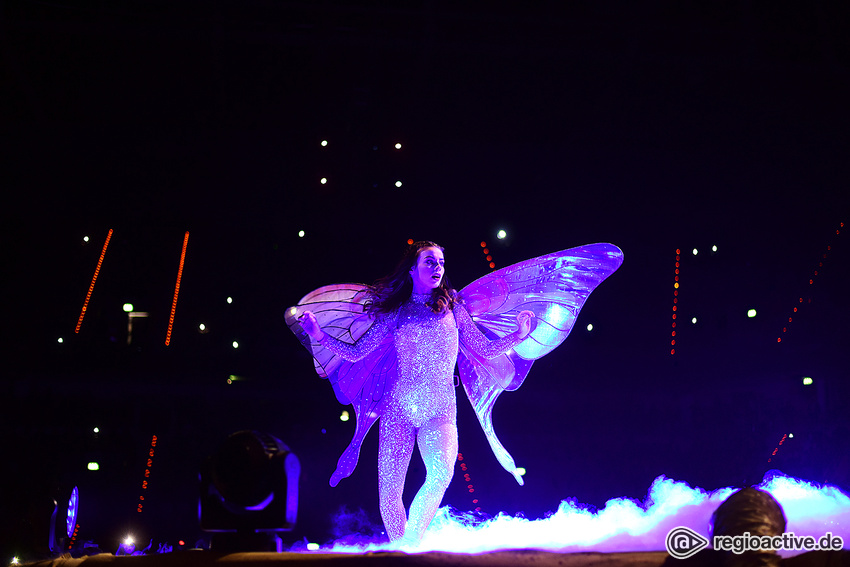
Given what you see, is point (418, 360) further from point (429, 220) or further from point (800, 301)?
point (800, 301)

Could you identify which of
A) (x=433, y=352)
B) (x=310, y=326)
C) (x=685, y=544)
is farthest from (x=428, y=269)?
(x=685, y=544)

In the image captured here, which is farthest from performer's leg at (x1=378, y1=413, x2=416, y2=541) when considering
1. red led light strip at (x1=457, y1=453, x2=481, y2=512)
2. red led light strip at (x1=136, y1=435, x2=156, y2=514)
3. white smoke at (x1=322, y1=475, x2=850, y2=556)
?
red led light strip at (x1=136, y1=435, x2=156, y2=514)

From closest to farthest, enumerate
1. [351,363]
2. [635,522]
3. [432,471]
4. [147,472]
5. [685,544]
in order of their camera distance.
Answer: [685,544] < [432,471] < [351,363] < [635,522] < [147,472]

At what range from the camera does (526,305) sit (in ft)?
12.1

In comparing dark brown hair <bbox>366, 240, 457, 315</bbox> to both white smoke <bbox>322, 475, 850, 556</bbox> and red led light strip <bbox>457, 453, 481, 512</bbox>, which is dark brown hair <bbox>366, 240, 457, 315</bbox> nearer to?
white smoke <bbox>322, 475, 850, 556</bbox>

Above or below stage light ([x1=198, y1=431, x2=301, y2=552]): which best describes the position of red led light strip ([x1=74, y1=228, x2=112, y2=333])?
above

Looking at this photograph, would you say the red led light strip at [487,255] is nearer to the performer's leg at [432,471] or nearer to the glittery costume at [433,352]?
the glittery costume at [433,352]

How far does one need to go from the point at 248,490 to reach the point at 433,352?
1686 mm

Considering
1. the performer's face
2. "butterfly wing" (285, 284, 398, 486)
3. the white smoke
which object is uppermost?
the performer's face

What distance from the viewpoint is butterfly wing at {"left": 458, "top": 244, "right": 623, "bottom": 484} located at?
11.7 ft

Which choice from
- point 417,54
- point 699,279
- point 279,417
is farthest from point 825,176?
point 279,417

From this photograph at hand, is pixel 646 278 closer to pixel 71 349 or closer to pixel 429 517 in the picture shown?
pixel 429 517

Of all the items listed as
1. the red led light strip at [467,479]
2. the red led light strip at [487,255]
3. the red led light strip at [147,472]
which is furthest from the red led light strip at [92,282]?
the red led light strip at [467,479]

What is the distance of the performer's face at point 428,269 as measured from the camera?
3.35 meters
